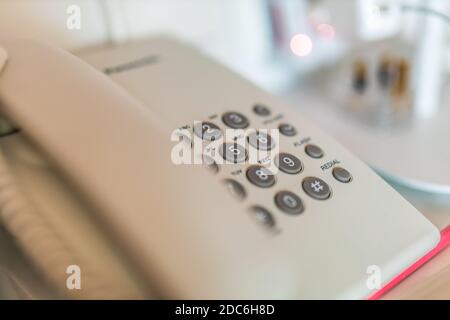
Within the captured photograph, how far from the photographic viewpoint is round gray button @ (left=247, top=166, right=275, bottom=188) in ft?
1.25

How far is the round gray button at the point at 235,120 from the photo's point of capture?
0.44 m

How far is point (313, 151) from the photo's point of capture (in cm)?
42

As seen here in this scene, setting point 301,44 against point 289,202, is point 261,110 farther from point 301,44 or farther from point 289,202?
point 301,44

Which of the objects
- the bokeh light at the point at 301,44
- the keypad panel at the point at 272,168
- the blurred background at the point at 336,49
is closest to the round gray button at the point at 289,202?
the keypad panel at the point at 272,168

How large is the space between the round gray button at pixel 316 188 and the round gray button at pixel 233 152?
0.15 ft

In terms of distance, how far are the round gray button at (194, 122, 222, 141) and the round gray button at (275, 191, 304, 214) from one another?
0.23 feet

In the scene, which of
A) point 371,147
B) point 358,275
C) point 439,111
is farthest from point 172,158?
point 439,111

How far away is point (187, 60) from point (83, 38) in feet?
0.38

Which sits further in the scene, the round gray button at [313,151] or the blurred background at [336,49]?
the blurred background at [336,49]

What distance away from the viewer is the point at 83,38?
57 cm

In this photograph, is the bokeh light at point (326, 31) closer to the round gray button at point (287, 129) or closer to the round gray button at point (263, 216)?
the round gray button at point (287, 129)

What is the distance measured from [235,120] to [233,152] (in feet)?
0.16

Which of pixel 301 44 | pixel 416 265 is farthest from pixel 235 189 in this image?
pixel 301 44

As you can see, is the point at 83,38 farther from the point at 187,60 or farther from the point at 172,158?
the point at 172,158
